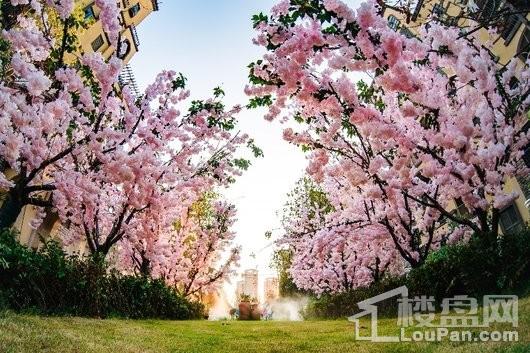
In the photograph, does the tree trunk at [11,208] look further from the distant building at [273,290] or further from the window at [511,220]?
the distant building at [273,290]

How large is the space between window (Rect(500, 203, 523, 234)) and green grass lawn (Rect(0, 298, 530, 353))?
9140 millimetres

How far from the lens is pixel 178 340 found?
27.3ft

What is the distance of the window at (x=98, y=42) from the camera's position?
24.8 meters

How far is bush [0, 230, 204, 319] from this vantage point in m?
9.05

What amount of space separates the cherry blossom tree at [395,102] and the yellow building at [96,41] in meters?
7.58

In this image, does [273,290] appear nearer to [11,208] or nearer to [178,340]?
[178,340]

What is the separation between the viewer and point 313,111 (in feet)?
32.6

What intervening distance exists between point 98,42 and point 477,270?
A: 24.0 metres

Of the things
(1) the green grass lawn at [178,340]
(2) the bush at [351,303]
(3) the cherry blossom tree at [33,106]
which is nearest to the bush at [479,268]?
(1) the green grass lawn at [178,340]

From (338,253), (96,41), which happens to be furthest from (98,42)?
(338,253)

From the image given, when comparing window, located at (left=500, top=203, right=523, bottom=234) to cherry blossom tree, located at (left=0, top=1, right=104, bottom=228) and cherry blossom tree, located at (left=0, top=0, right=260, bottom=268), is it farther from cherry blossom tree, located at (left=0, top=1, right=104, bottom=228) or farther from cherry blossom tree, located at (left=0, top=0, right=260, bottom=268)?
cherry blossom tree, located at (left=0, top=1, right=104, bottom=228)

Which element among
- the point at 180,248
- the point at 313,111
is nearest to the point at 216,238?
the point at 180,248

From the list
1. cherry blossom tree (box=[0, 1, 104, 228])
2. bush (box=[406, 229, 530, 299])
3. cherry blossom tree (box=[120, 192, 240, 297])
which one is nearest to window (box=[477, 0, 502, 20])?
bush (box=[406, 229, 530, 299])

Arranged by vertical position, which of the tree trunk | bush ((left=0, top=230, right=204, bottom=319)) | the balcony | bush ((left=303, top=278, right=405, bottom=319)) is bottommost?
bush ((left=303, top=278, right=405, bottom=319))
